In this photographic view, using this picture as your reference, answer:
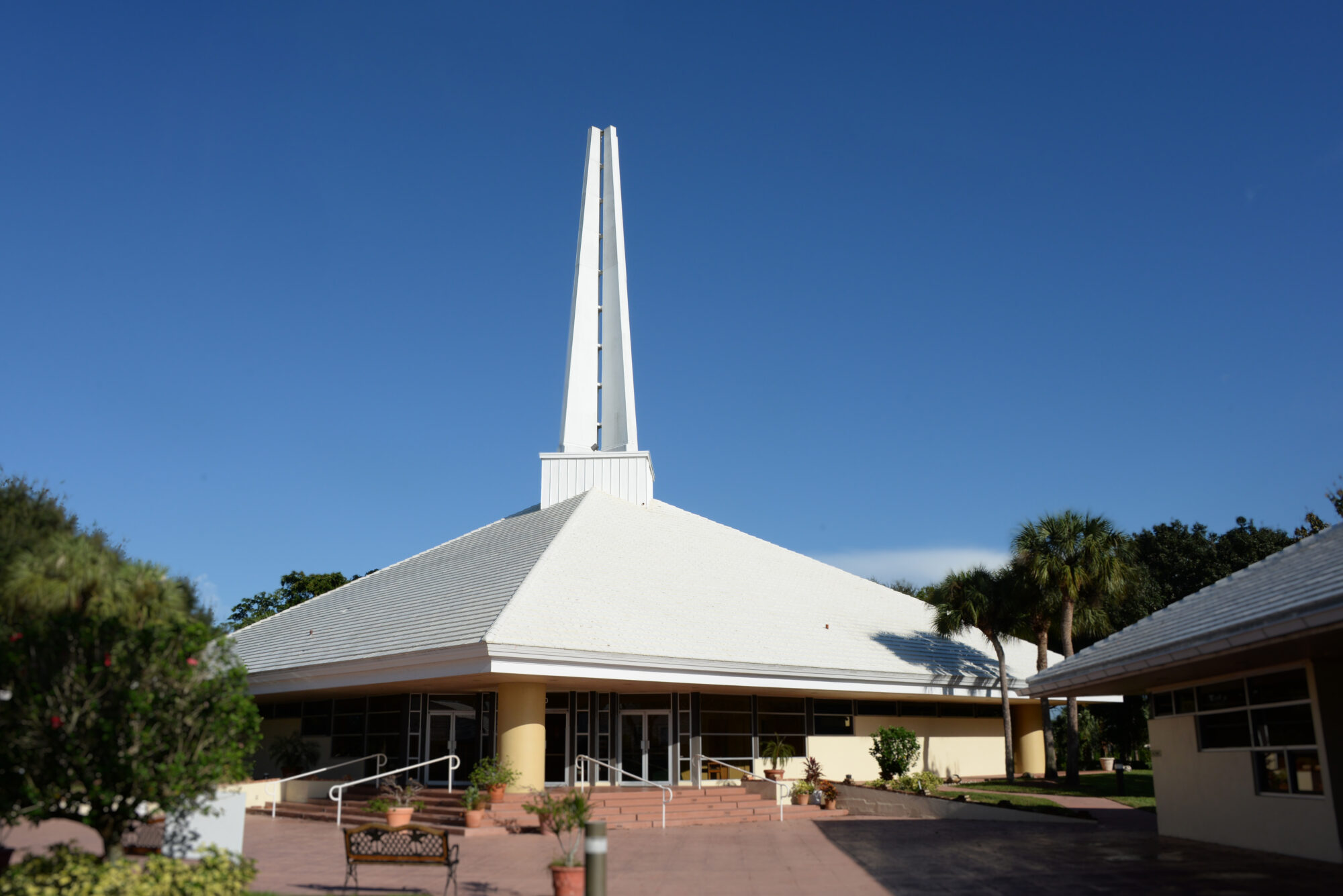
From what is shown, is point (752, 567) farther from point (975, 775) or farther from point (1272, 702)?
point (1272, 702)

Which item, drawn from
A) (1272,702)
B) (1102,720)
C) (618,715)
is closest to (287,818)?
(618,715)

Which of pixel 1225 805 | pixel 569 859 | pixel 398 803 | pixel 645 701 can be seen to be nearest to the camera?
pixel 569 859

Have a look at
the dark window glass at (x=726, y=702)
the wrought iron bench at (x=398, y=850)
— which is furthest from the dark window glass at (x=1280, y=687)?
the dark window glass at (x=726, y=702)

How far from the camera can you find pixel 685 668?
2297 cm

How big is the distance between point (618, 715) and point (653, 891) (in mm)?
13029

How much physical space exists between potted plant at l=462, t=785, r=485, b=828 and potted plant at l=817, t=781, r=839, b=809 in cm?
843

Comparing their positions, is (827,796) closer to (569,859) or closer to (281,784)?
(281,784)

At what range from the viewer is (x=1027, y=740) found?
1335 inches

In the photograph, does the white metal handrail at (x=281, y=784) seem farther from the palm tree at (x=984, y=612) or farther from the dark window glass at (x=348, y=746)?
the palm tree at (x=984, y=612)

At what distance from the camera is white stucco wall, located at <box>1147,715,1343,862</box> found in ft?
47.1

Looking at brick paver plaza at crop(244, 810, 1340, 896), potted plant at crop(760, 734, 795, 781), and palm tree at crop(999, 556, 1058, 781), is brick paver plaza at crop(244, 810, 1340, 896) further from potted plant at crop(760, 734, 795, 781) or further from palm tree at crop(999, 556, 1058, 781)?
palm tree at crop(999, 556, 1058, 781)

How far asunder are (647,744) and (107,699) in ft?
59.1

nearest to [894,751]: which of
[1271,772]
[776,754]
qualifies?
[776,754]

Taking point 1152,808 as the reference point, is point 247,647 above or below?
above
